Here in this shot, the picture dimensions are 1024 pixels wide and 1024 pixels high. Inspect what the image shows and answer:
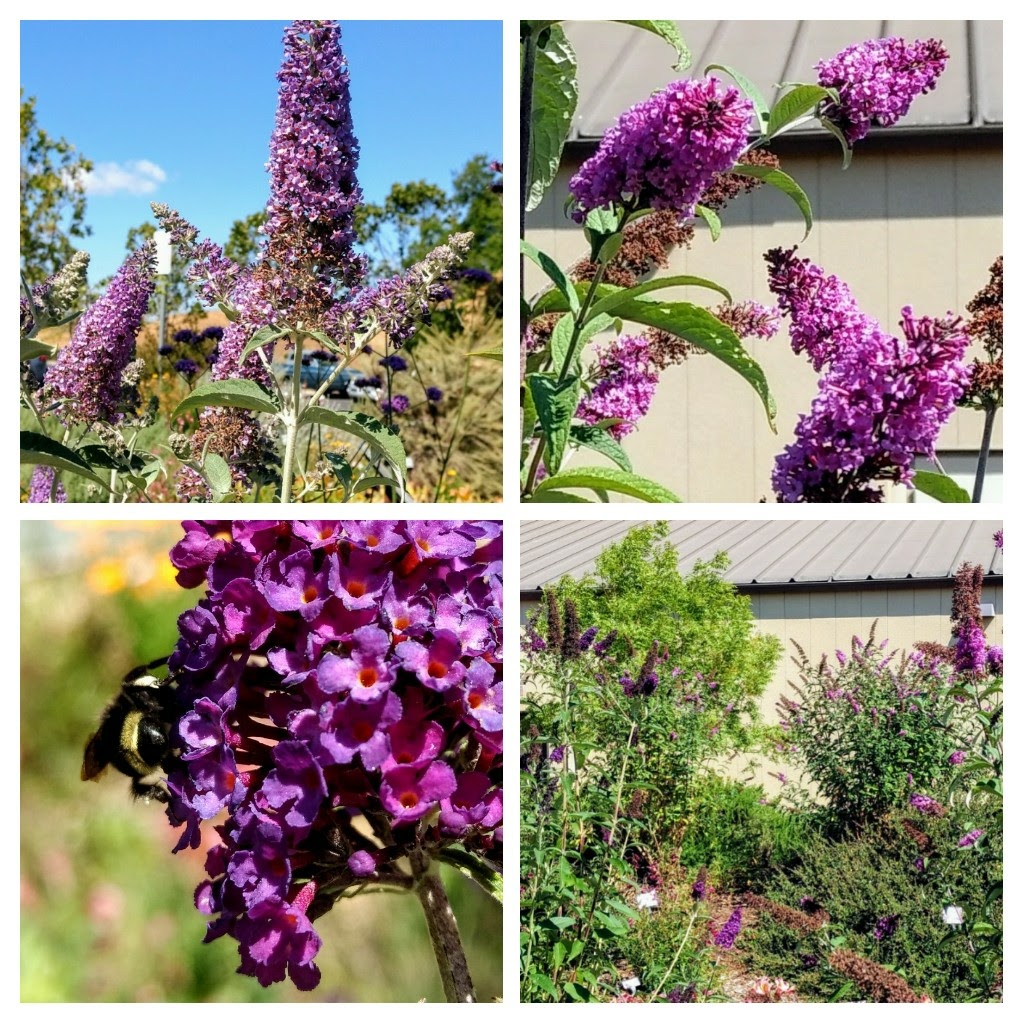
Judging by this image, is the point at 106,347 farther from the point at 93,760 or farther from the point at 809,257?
the point at 809,257

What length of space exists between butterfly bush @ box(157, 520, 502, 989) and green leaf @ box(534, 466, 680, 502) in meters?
0.13

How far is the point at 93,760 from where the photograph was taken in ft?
3.58

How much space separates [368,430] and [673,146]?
44 centimetres

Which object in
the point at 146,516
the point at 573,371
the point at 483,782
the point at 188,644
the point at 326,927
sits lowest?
the point at 326,927

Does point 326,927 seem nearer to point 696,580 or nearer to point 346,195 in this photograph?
point 696,580

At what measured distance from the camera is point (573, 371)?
124 centimetres

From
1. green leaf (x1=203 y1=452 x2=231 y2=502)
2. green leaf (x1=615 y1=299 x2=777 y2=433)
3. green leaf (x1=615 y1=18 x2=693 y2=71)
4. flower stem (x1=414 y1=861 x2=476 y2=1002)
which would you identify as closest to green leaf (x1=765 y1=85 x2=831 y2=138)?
green leaf (x1=615 y1=18 x2=693 y2=71)

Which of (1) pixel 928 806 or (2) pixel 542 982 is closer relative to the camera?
(2) pixel 542 982

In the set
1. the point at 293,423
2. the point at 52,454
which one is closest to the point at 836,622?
the point at 293,423

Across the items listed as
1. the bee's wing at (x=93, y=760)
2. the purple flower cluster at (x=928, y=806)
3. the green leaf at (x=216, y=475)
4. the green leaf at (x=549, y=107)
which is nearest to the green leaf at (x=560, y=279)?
the green leaf at (x=549, y=107)

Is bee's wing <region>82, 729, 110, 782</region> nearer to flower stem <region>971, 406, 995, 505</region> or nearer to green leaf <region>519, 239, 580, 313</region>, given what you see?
green leaf <region>519, 239, 580, 313</region>

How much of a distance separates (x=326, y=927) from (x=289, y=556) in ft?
2.58
